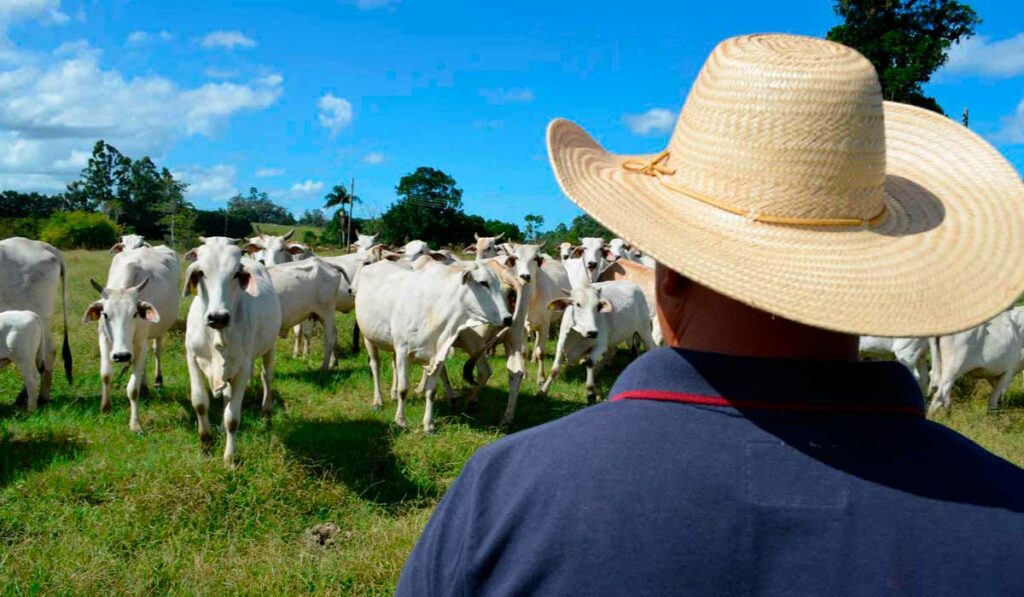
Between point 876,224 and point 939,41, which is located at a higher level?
point 939,41

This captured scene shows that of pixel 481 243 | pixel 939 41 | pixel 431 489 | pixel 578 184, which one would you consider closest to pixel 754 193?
pixel 578 184

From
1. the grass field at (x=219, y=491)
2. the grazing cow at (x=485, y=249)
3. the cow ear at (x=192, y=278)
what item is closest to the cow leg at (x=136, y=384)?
the grass field at (x=219, y=491)

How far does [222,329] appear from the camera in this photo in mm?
7023

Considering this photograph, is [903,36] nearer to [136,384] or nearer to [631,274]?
[631,274]

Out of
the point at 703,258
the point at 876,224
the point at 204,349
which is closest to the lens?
the point at 703,258

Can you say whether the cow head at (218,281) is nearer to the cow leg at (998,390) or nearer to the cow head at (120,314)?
the cow head at (120,314)

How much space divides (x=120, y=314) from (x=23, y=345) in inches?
58.3

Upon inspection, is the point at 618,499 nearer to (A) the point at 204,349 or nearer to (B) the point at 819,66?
(B) the point at 819,66

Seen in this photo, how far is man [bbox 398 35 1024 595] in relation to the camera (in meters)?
1.09

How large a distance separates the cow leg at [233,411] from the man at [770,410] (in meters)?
6.28

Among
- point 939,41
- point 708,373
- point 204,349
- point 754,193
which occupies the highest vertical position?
point 939,41

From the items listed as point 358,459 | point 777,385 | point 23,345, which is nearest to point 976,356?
point 358,459

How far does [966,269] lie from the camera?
1403 millimetres

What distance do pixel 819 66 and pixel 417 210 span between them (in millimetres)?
52249
